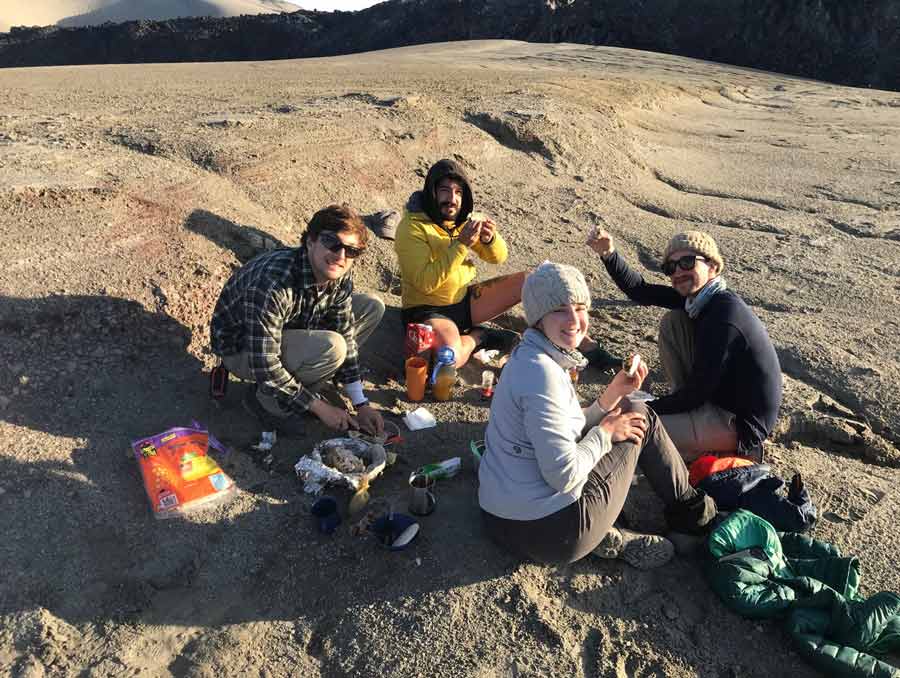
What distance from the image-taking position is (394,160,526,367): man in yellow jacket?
4059 mm

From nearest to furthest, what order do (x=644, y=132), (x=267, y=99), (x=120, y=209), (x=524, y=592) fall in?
(x=524, y=592) → (x=120, y=209) → (x=267, y=99) → (x=644, y=132)

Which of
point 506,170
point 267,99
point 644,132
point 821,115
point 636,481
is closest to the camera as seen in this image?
point 636,481

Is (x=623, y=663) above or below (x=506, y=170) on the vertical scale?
below

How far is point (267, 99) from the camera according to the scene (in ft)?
25.0

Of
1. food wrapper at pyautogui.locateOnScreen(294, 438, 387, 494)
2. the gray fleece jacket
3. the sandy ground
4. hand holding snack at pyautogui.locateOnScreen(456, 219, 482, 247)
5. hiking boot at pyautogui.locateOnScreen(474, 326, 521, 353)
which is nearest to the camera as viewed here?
the gray fleece jacket

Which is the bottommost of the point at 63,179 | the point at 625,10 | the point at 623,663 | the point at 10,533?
the point at 623,663

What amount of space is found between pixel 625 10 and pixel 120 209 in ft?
72.9

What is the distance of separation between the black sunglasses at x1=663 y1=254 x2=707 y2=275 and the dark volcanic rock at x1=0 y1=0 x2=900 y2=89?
19.8 meters

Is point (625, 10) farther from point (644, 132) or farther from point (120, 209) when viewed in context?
point (120, 209)

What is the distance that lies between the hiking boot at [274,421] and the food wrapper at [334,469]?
7.8 inches

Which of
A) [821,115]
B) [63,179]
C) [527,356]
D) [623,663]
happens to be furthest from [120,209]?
[821,115]

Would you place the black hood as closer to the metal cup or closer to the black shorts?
the black shorts

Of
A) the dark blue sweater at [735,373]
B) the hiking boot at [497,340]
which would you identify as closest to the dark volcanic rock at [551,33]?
the hiking boot at [497,340]

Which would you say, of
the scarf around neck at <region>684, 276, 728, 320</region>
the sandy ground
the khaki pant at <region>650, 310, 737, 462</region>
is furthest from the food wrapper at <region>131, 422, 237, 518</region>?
the scarf around neck at <region>684, 276, 728, 320</region>
